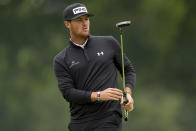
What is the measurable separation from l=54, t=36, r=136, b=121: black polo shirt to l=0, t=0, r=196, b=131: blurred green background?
4823mm

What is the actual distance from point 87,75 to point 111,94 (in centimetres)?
31

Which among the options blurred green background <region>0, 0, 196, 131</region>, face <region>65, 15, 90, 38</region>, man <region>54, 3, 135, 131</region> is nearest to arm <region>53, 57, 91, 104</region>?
man <region>54, 3, 135, 131</region>

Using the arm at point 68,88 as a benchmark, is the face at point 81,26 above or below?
above

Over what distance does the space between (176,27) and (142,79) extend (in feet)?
3.32

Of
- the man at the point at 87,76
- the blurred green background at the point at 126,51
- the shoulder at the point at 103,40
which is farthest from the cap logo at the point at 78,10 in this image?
the blurred green background at the point at 126,51

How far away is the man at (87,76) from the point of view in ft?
13.3

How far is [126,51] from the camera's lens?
897 cm

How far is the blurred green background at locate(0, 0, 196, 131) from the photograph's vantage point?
8930 millimetres

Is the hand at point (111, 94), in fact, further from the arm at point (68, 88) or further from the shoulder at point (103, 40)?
the shoulder at point (103, 40)

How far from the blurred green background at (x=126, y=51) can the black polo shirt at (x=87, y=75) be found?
4823 millimetres

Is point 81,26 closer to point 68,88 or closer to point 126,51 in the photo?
point 68,88

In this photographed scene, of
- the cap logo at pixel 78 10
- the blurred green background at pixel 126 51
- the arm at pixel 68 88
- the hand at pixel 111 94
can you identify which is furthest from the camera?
the blurred green background at pixel 126 51

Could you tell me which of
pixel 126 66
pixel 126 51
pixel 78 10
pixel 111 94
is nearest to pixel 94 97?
pixel 111 94

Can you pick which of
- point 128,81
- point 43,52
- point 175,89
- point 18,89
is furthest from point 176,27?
point 128,81
